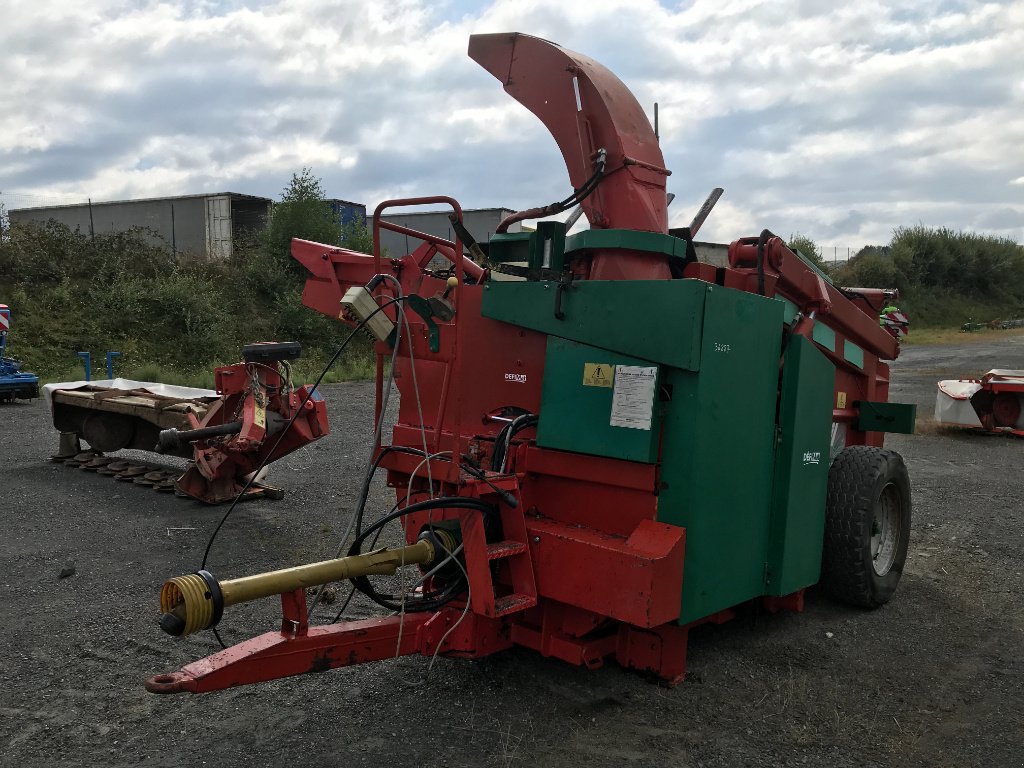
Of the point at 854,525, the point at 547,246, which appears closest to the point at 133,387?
the point at 547,246

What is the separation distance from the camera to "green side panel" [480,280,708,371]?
3363 millimetres

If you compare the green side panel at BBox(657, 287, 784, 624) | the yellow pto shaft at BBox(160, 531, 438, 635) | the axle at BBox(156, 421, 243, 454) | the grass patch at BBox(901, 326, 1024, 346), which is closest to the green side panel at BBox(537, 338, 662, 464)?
the green side panel at BBox(657, 287, 784, 624)

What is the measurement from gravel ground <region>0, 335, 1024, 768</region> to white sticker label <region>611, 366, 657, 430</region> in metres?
1.20

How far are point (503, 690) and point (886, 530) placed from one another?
2779mm

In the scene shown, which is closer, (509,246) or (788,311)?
(788,311)

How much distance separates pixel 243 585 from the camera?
271 centimetres

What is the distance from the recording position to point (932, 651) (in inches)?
170

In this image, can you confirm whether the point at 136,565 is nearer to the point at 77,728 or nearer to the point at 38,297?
the point at 77,728

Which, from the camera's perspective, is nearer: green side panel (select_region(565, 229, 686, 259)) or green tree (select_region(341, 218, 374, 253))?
green side panel (select_region(565, 229, 686, 259))

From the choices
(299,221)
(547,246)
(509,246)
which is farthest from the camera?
(299,221)

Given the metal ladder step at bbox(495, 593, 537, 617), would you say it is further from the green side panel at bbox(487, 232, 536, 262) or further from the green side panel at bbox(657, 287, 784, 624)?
the green side panel at bbox(487, 232, 536, 262)

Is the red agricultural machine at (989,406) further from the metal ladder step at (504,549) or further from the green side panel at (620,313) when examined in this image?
the metal ladder step at (504,549)

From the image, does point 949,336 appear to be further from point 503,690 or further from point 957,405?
point 503,690

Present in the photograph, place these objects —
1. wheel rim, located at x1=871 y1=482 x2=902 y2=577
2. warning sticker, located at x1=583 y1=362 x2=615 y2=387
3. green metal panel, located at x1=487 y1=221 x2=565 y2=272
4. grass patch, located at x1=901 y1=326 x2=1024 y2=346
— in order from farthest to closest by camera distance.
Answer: grass patch, located at x1=901 y1=326 x2=1024 y2=346 → wheel rim, located at x1=871 y1=482 x2=902 y2=577 → green metal panel, located at x1=487 y1=221 x2=565 y2=272 → warning sticker, located at x1=583 y1=362 x2=615 y2=387
